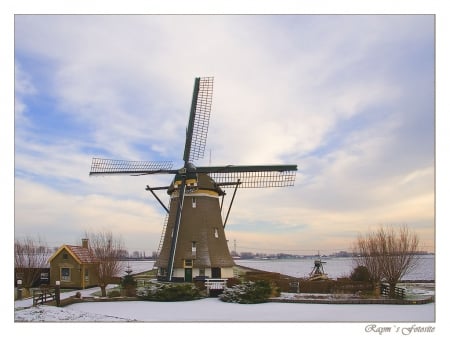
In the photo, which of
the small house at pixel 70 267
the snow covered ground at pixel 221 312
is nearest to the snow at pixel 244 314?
the snow covered ground at pixel 221 312

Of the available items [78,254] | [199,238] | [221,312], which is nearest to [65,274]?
[78,254]

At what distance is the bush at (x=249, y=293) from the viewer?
63.9ft

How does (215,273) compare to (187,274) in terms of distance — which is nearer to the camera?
(187,274)

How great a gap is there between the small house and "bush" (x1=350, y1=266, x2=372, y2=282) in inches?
552

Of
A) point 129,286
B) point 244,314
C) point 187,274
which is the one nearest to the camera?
point 244,314

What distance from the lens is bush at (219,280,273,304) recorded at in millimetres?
19484

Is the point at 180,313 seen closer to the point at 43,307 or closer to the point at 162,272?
the point at 43,307

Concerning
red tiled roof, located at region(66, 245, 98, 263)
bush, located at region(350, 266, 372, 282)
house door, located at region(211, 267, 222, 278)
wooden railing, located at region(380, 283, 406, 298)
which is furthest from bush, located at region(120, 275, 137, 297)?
wooden railing, located at region(380, 283, 406, 298)

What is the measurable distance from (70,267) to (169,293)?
7.89 meters

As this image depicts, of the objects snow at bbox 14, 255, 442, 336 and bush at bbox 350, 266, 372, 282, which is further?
bush at bbox 350, 266, 372, 282

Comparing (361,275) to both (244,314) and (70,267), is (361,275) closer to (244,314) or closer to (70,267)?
(244,314)

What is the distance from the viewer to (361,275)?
23516 millimetres

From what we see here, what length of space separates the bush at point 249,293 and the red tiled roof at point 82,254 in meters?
9.57

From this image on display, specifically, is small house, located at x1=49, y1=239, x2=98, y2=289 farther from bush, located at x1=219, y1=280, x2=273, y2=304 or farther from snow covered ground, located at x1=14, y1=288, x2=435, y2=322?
bush, located at x1=219, y1=280, x2=273, y2=304
